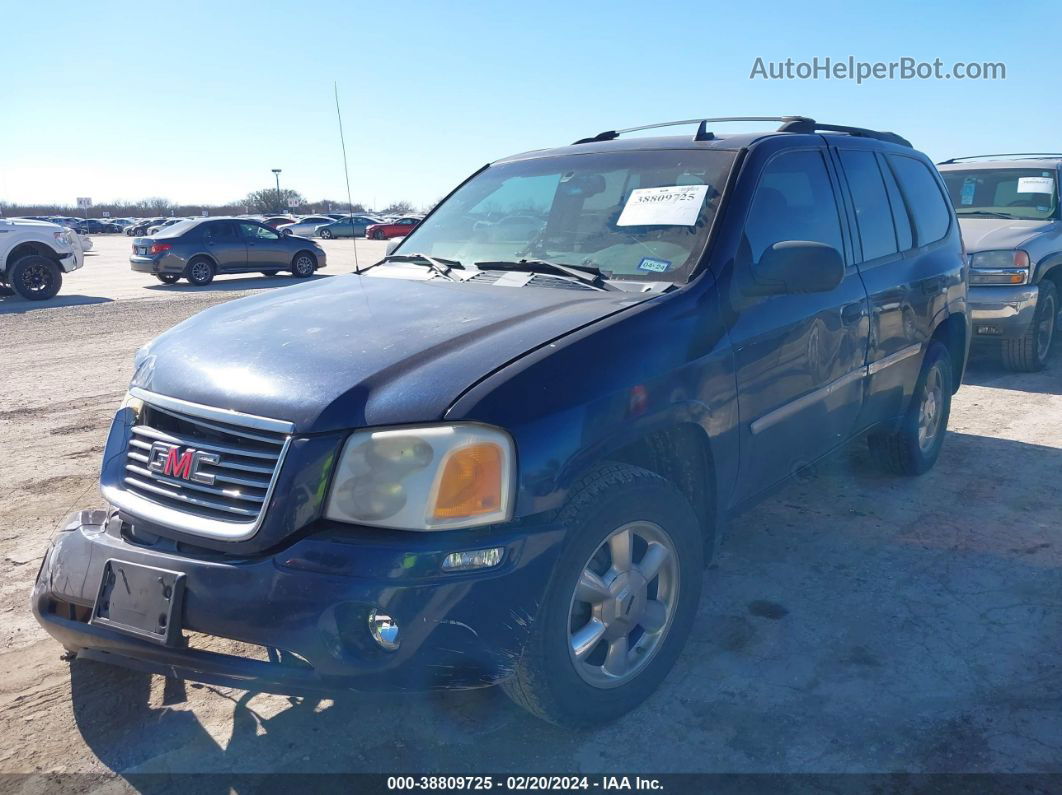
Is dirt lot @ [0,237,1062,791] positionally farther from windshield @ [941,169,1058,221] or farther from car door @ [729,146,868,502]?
windshield @ [941,169,1058,221]

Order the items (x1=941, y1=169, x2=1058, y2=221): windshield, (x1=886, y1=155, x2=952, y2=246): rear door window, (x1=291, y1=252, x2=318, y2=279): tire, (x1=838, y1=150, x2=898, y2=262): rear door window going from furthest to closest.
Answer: (x1=291, y1=252, x2=318, y2=279): tire → (x1=941, y1=169, x2=1058, y2=221): windshield → (x1=886, y1=155, x2=952, y2=246): rear door window → (x1=838, y1=150, x2=898, y2=262): rear door window

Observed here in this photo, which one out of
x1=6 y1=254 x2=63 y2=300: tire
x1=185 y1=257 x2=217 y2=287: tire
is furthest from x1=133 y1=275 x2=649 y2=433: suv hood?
x1=185 y1=257 x2=217 y2=287: tire

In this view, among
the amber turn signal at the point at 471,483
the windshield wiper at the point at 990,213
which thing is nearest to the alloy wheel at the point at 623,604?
the amber turn signal at the point at 471,483

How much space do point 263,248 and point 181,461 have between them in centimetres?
1845

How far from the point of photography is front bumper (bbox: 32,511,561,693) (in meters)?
2.27

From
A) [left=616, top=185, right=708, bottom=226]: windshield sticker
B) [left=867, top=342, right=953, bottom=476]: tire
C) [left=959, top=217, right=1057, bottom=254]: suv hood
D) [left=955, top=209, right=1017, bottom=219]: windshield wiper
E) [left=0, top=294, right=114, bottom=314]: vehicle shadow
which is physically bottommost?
[left=867, top=342, right=953, bottom=476]: tire

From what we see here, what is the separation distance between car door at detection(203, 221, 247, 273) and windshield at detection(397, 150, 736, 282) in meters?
16.2

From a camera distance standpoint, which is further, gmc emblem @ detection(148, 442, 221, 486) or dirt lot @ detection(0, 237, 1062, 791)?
dirt lot @ detection(0, 237, 1062, 791)

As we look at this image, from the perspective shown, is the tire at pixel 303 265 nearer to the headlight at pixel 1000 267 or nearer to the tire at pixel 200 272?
the tire at pixel 200 272

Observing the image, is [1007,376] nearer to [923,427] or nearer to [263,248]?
[923,427]

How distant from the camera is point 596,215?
12.0 feet

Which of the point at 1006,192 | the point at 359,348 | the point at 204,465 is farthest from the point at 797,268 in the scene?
the point at 1006,192

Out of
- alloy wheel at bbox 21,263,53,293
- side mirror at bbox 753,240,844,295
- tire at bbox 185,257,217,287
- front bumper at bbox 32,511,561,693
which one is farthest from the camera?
A: tire at bbox 185,257,217,287

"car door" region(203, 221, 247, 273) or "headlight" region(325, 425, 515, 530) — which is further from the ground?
"car door" region(203, 221, 247, 273)
